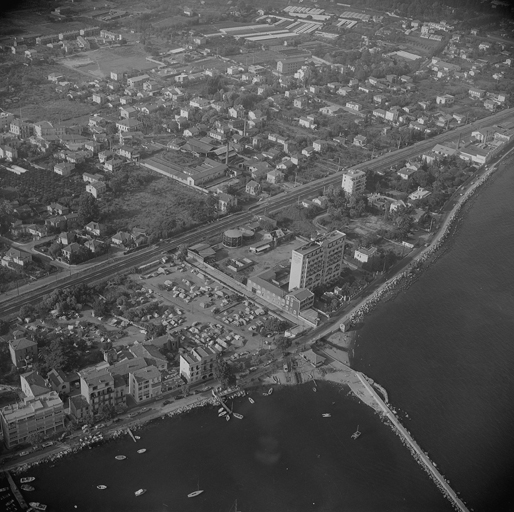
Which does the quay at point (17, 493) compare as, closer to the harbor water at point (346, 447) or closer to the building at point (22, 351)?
the harbor water at point (346, 447)

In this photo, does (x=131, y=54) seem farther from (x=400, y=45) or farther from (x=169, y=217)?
(x=169, y=217)

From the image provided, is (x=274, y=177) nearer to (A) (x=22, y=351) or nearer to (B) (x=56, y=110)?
(B) (x=56, y=110)

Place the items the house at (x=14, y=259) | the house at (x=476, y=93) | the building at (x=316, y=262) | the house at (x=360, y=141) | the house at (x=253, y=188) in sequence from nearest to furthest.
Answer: the building at (x=316, y=262)
the house at (x=14, y=259)
the house at (x=253, y=188)
the house at (x=360, y=141)
the house at (x=476, y=93)

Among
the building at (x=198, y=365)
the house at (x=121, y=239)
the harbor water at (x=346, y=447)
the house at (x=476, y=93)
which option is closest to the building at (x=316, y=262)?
the harbor water at (x=346, y=447)

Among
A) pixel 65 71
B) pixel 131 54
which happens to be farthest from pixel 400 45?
pixel 65 71

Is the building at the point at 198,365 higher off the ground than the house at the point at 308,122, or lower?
higher

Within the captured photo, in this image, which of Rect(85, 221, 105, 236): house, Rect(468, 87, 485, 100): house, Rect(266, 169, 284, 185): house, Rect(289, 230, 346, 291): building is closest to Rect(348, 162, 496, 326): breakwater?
Rect(289, 230, 346, 291): building

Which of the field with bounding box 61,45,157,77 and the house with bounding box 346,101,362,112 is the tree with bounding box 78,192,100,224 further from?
the house with bounding box 346,101,362,112
